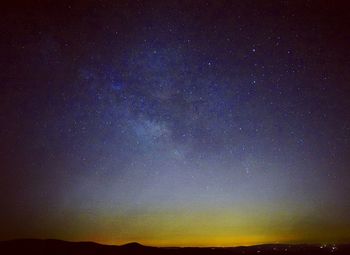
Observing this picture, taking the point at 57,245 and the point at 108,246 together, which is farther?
the point at 108,246

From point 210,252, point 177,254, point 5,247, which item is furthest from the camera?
point 210,252

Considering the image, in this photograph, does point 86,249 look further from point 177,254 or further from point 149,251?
point 177,254

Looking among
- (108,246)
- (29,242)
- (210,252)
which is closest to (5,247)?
(29,242)

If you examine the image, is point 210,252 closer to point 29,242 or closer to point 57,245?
point 57,245

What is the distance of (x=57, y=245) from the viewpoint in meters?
64.4

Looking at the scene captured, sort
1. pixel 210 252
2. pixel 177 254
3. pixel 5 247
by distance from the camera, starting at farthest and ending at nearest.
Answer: pixel 210 252, pixel 177 254, pixel 5 247

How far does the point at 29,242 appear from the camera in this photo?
214ft

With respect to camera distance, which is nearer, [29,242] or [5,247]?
→ [5,247]

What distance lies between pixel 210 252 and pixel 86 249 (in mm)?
21907

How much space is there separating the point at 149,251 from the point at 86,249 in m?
10.7

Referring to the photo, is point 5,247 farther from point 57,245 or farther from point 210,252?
point 210,252

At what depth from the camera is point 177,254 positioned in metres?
62.5

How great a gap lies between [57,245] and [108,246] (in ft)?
30.8

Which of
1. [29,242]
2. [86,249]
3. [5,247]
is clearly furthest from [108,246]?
[5,247]
